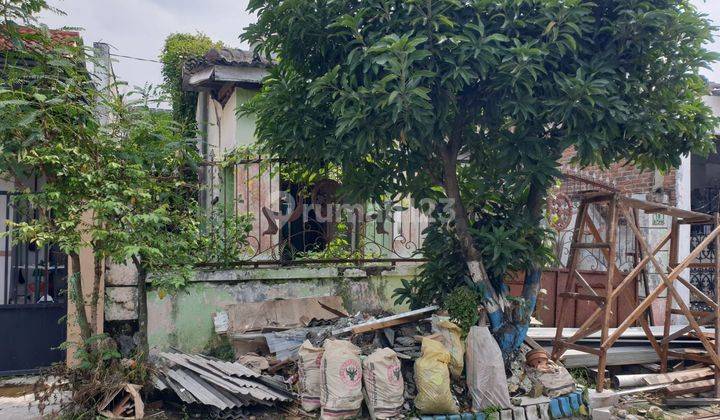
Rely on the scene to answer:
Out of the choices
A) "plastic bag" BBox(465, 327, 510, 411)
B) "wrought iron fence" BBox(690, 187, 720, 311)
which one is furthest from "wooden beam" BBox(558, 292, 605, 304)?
"wrought iron fence" BBox(690, 187, 720, 311)

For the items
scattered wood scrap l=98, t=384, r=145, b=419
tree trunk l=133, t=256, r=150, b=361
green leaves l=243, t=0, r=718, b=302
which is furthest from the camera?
tree trunk l=133, t=256, r=150, b=361

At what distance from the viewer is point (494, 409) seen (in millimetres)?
4672

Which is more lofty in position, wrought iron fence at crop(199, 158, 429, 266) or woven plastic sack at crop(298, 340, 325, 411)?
wrought iron fence at crop(199, 158, 429, 266)

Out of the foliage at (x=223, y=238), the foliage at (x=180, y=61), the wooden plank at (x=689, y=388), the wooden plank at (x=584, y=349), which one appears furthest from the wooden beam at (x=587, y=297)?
the foliage at (x=180, y=61)

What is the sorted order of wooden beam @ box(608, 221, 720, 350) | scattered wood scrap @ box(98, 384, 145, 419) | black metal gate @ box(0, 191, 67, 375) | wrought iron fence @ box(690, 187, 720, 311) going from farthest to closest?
wrought iron fence @ box(690, 187, 720, 311) → black metal gate @ box(0, 191, 67, 375) → wooden beam @ box(608, 221, 720, 350) → scattered wood scrap @ box(98, 384, 145, 419)

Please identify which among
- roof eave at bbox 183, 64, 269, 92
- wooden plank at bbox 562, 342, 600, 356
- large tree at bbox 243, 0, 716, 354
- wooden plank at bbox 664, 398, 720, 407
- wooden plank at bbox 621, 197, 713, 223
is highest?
roof eave at bbox 183, 64, 269, 92

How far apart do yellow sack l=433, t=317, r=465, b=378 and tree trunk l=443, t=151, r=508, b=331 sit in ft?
1.43

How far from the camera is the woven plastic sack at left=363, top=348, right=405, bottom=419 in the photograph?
4.51m

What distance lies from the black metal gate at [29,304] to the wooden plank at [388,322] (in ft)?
11.0

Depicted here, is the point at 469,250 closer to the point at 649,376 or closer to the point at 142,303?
the point at 649,376

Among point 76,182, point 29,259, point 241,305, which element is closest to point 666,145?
point 241,305

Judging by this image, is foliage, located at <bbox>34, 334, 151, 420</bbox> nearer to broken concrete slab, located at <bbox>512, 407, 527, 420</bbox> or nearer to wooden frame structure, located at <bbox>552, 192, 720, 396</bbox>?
broken concrete slab, located at <bbox>512, 407, 527, 420</bbox>

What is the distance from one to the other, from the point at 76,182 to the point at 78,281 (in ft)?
3.01

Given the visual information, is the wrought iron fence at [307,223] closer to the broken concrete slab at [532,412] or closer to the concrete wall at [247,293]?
the concrete wall at [247,293]
